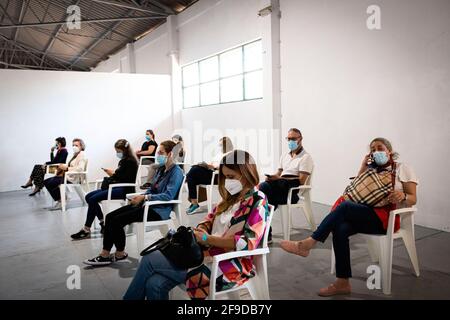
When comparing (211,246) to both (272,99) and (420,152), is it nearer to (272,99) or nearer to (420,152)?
(420,152)

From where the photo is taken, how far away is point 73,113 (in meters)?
8.34

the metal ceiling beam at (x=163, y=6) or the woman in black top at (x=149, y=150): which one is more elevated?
the metal ceiling beam at (x=163, y=6)

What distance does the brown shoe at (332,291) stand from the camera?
2418 mm

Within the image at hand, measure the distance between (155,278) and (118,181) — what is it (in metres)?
2.41

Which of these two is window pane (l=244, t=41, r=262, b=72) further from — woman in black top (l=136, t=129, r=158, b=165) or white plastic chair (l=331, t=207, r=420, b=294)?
white plastic chair (l=331, t=207, r=420, b=294)

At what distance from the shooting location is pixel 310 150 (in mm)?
5668

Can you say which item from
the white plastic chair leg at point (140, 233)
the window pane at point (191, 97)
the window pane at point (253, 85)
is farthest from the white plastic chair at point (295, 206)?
the window pane at point (191, 97)

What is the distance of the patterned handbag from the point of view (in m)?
2.56

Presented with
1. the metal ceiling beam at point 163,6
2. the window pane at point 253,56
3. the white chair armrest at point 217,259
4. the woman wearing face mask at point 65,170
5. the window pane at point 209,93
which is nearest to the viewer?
the white chair armrest at point 217,259

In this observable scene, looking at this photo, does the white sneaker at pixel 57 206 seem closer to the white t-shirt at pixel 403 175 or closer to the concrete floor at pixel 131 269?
the concrete floor at pixel 131 269

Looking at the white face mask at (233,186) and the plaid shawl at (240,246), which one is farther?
the white face mask at (233,186)

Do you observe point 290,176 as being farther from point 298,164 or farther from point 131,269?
point 131,269

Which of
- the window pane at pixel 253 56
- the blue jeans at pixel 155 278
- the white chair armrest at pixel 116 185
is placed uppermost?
the window pane at pixel 253 56

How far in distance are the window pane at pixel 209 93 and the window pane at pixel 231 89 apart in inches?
8.6
